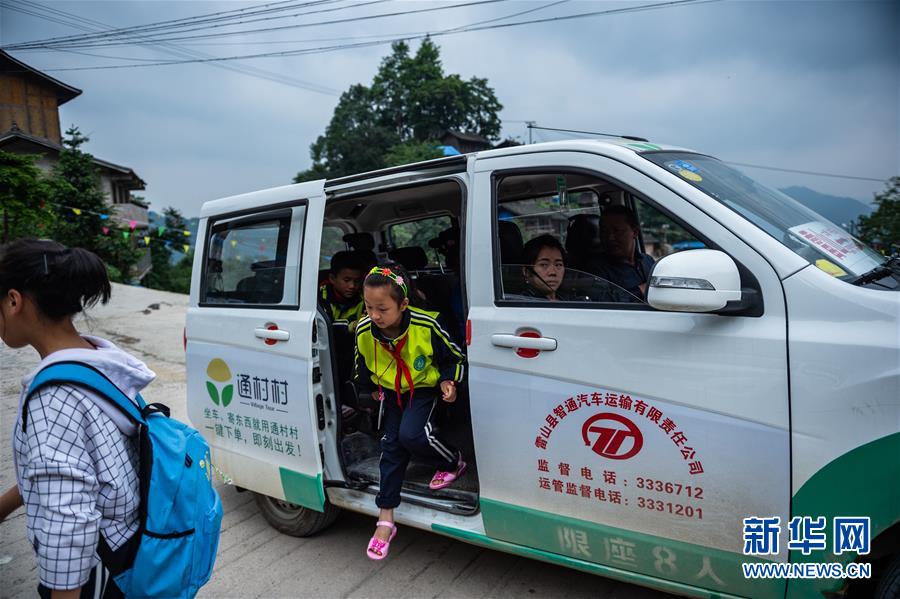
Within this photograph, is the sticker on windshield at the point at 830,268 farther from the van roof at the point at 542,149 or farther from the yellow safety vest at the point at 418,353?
the yellow safety vest at the point at 418,353

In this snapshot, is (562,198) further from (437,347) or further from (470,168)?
(437,347)

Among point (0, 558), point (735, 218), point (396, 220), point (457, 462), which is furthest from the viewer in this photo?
point (396, 220)

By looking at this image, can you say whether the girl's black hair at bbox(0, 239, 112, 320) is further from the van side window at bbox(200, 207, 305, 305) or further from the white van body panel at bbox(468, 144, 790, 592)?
the van side window at bbox(200, 207, 305, 305)

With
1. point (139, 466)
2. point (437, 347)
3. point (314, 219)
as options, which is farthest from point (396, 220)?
point (139, 466)

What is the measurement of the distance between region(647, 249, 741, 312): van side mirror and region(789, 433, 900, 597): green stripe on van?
60cm

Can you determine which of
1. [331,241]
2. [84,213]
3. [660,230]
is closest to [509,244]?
[331,241]

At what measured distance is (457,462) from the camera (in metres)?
3.08

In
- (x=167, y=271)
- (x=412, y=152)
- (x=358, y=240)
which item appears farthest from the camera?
(x=412, y=152)

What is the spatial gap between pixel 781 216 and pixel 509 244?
114 centimetres

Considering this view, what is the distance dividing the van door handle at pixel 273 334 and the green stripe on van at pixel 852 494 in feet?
7.98

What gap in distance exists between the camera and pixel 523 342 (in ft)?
7.73

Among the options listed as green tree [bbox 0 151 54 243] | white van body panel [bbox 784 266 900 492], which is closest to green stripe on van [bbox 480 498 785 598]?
white van body panel [bbox 784 266 900 492]

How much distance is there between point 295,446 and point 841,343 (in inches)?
102

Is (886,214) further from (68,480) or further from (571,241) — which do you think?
(68,480)
